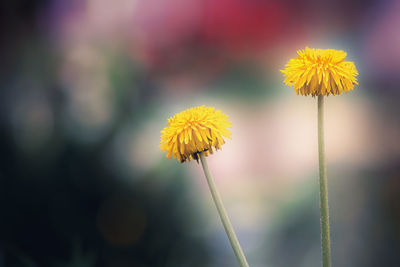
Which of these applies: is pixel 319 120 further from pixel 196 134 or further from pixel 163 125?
pixel 163 125

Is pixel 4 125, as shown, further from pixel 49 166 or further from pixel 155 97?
pixel 155 97

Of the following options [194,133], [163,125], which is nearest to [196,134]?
[194,133]

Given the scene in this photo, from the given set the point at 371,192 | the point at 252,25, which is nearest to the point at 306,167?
the point at 371,192

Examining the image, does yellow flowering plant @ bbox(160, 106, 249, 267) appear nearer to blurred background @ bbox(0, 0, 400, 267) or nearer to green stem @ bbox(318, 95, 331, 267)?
green stem @ bbox(318, 95, 331, 267)

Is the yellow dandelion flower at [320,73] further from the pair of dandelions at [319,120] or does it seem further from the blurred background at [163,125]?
the blurred background at [163,125]

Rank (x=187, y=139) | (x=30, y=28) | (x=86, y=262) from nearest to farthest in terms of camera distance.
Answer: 1. (x=187, y=139)
2. (x=86, y=262)
3. (x=30, y=28)

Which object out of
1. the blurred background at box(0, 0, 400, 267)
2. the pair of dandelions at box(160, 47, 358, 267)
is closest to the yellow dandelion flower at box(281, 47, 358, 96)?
the pair of dandelions at box(160, 47, 358, 267)

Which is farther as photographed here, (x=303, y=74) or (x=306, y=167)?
(x=306, y=167)
